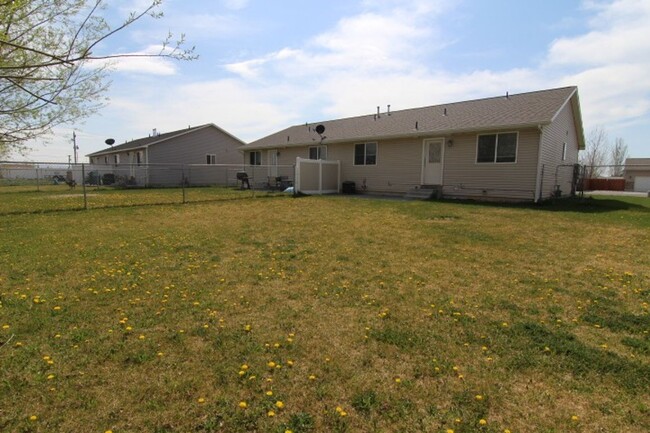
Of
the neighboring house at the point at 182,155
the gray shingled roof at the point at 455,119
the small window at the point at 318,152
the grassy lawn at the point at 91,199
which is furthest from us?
the neighboring house at the point at 182,155

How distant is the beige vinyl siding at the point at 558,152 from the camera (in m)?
14.3

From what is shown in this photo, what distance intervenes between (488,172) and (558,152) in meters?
3.71

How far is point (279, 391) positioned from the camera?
8.43 feet

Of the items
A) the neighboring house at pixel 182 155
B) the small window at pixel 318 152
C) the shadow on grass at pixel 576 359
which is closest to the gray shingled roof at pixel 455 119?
the small window at pixel 318 152

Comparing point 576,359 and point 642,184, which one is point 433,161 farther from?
point 642,184

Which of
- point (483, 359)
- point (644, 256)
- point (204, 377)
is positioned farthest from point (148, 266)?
point (644, 256)

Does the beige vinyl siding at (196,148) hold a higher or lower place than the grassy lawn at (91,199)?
higher

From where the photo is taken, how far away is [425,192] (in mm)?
16078

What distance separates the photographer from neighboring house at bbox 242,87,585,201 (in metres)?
14.0

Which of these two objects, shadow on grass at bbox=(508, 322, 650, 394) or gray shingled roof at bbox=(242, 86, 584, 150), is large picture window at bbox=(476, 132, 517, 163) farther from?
shadow on grass at bbox=(508, 322, 650, 394)

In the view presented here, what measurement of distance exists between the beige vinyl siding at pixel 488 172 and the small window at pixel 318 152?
747 centimetres

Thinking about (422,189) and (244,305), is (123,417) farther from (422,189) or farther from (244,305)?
(422,189)

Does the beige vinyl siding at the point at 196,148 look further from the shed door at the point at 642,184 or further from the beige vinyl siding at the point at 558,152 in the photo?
the shed door at the point at 642,184

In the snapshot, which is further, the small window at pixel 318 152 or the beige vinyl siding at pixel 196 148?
the beige vinyl siding at pixel 196 148
